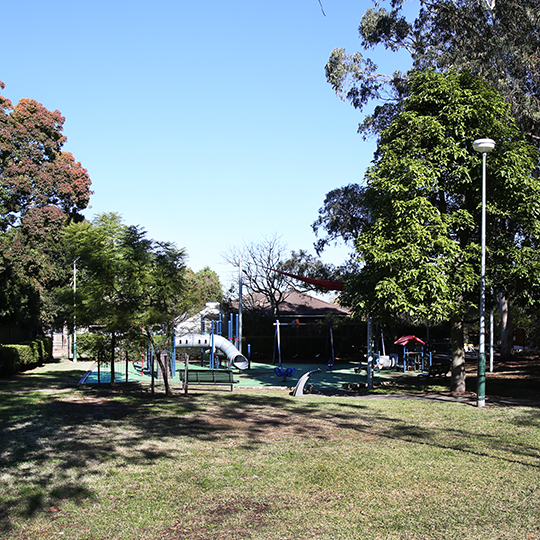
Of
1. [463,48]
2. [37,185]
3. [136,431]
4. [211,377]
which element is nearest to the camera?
[136,431]

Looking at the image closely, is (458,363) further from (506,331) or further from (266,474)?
(506,331)

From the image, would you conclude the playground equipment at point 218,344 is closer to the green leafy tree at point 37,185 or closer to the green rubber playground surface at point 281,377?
the green rubber playground surface at point 281,377

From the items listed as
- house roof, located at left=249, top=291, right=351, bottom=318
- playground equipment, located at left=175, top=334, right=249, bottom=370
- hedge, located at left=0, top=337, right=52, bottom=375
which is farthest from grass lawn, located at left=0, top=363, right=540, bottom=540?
house roof, located at left=249, top=291, right=351, bottom=318

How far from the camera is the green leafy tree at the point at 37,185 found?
116 feet

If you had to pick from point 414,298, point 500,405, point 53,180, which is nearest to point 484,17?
point 414,298

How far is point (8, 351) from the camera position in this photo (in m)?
21.8

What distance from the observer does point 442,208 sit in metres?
16.4

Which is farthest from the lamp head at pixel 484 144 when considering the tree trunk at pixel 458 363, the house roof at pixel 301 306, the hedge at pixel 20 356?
the house roof at pixel 301 306

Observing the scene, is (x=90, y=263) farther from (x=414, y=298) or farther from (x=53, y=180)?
(x=53, y=180)

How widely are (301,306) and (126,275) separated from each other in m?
28.9

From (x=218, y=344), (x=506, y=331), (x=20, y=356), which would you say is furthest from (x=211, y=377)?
(x=506, y=331)

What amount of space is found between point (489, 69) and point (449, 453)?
17634 millimetres

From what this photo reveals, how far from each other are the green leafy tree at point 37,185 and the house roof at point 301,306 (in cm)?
1413

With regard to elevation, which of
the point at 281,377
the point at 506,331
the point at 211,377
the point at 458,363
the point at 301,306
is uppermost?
the point at 301,306
